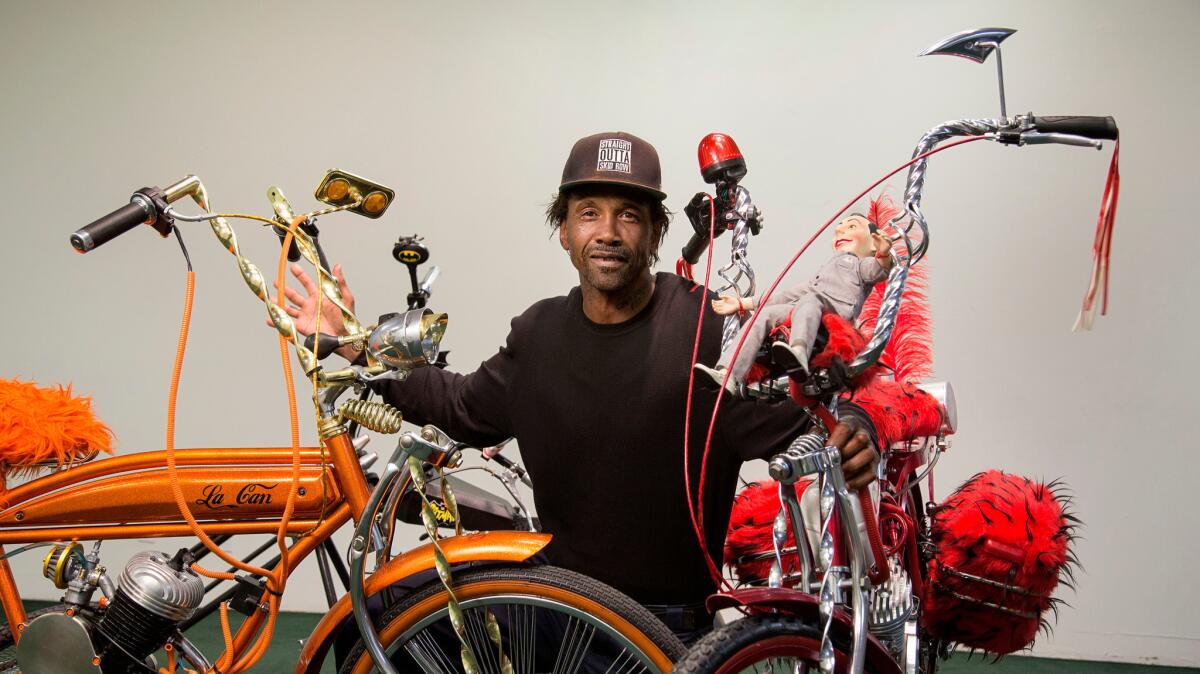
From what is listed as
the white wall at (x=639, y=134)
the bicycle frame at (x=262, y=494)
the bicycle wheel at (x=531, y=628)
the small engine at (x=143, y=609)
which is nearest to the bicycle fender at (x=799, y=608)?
the bicycle wheel at (x=531, y=628)

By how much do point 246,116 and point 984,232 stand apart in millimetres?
2570

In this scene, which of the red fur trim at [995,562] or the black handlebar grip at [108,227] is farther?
the red fur trim at [995,562]

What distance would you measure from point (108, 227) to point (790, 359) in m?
1.10

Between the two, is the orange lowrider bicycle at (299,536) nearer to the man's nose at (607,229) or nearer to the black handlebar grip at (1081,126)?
the man's nose at (607,229)

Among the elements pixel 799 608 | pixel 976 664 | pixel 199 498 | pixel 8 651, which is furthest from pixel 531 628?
pixel 976 664

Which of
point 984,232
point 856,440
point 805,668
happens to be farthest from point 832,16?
point 805,668

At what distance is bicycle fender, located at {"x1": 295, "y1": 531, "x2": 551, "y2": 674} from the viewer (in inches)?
61.7

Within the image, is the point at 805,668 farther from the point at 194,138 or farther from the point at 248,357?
the point at 194,138

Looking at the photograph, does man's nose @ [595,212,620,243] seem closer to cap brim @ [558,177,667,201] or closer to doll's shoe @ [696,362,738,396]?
cap brim @ [558,177,667,201]

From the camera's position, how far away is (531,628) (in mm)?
1621

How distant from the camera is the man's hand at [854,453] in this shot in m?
1.49

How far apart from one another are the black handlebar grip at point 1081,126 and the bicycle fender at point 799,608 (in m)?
0.76

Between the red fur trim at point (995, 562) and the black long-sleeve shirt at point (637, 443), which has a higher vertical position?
the black long-sleeve shirt at point (637, 443)

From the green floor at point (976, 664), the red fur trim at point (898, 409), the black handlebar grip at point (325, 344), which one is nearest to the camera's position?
the black handlebar grip at point (325, 344)
